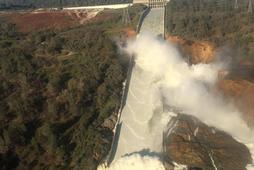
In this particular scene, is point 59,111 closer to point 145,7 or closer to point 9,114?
point 9,114

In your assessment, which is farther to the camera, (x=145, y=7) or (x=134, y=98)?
(x=145, y=7)

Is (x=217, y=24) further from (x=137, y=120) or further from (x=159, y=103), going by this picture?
(x=137, y=120)

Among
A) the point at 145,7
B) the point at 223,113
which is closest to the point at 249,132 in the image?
the point at 223,113

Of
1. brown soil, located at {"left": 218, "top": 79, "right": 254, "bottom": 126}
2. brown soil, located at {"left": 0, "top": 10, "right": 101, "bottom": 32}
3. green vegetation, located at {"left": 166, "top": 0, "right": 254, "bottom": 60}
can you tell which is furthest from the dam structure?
brown soil, located at {"left": 0, "top": 10, "right": 101, "bottom": 32}

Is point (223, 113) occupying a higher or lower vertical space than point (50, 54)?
lower

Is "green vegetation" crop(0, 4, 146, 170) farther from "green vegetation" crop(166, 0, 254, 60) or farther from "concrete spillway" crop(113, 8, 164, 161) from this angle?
"green vegetation" crop(166, 0, 254, 60)

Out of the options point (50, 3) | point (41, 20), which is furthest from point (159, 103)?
point (50, 3)

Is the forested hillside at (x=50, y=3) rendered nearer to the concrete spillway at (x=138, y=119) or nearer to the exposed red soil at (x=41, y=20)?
the exposed red soil at (x=41, y=20)
